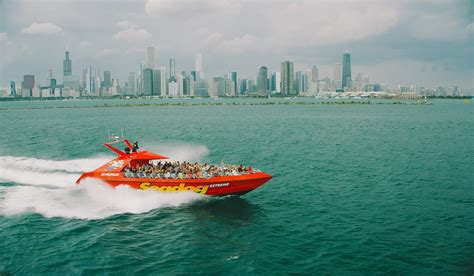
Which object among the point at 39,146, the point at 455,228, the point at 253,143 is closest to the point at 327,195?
the point at 455,228

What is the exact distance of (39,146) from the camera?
65438 mm

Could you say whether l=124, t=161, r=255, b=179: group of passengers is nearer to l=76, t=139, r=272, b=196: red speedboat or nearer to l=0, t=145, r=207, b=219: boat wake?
l=76, t=139, r=272, b=196: red speedboat

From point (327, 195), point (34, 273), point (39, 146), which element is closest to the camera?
point (34, 273)

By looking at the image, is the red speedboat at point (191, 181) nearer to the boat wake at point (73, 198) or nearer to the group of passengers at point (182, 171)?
the group of passengers at point (182, 171)

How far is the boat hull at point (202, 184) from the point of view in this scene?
32.2 meters

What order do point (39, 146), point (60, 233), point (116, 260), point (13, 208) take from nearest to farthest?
point (116, 260) < point (60, 233) < point (13, 208) < point (39, 146)

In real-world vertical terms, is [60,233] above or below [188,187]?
below

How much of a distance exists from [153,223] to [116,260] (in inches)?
229

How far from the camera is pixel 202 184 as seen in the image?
32219 mm

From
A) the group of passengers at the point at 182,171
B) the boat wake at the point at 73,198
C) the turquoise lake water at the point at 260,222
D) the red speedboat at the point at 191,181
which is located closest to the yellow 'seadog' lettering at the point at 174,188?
the red speedboat at the point at 191,181

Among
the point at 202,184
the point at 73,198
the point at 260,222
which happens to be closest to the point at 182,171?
the point at 202,184

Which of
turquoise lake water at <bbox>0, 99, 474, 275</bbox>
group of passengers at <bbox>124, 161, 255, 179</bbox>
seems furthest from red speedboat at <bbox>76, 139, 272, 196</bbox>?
turquoise lake water at <bbox>0, 99, 474, 275</bbox>

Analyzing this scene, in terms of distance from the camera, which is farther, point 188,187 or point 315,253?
point 188,187

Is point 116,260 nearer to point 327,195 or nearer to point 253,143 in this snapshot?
point 327,195
